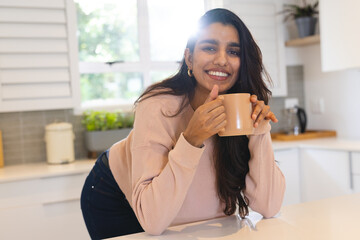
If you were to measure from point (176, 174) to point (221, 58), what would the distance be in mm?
354

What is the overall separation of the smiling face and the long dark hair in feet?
0.07

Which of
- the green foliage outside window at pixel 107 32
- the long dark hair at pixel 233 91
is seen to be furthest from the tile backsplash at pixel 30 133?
the long dark hair at pixel 233 91

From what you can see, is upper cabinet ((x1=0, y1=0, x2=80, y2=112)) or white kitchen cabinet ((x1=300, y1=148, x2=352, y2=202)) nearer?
upper cabinet ((x1=0, y1=0, x2=80, y2=112))

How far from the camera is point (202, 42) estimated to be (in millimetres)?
1273

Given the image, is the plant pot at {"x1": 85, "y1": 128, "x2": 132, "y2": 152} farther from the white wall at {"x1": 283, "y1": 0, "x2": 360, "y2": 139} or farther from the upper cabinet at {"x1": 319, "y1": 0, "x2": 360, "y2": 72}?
the white wall at {"x1": 283, "y1": 0, "x2": 360, "y2": 139}

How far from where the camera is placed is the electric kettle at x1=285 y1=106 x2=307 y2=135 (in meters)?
3.42

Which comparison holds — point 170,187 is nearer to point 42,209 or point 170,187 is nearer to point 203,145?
point 203,145

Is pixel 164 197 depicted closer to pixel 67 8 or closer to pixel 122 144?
pixel 122 144

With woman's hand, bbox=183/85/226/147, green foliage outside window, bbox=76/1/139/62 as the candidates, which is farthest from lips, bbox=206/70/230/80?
green foliage outside window, bbox=76/1/139/62

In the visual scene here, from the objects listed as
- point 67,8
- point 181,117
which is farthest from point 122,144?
point 67,8

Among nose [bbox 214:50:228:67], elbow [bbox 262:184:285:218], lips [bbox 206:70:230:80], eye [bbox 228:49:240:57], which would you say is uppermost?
eye [bbox 228:49:240:57]

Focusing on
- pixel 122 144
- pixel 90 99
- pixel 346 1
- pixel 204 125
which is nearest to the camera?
pixel 204 125

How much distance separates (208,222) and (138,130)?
319 millimetres

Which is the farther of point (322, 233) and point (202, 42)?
point (202, 42)
